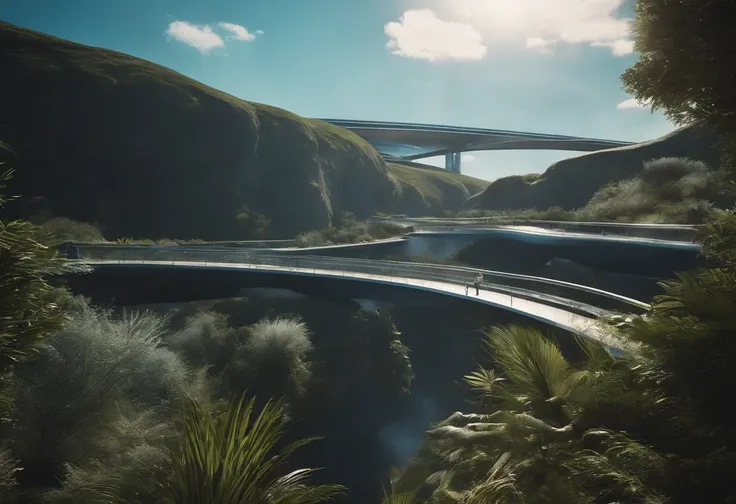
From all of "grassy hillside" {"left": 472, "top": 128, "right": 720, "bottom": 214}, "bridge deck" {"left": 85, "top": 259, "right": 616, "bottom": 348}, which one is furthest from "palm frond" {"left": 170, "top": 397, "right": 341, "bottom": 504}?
"grassy hillside" {"left": 472, "top": 128, "right": 720, "bottom": 214}

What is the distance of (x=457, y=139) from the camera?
131 meters

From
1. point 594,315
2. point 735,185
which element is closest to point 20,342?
point 735,185

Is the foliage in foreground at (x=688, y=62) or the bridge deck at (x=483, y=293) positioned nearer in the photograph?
the foliage in foreground at (x=688, y=62)

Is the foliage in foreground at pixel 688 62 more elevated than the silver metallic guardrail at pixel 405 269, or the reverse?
the foliage in foreground at pixel 688 62

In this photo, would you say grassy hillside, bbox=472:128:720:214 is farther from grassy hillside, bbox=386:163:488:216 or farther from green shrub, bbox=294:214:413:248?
grassy hillside, bbox=386:163:488:216

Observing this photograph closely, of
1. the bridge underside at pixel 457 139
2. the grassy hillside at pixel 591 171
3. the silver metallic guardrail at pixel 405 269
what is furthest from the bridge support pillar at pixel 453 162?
the silver metallic guardrail at pixel 405 269

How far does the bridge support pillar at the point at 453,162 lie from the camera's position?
472 feet

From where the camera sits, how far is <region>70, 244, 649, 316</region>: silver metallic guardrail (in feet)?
47.4

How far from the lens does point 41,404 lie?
37.1 ft

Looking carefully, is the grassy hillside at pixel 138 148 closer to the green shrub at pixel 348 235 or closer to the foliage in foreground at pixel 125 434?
the green shrub at pixel 348 235

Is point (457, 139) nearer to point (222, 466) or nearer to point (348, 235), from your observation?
point (348, 235)

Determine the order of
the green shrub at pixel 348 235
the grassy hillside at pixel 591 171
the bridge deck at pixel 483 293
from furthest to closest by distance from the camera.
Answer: the grassy hillside at pixel 591 171 < the green shrub at pixel 348 235 < the bridge deck at pixel 483 293

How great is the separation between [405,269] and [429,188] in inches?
4308

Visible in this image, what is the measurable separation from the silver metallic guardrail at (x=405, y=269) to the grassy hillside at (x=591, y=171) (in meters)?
36.0
